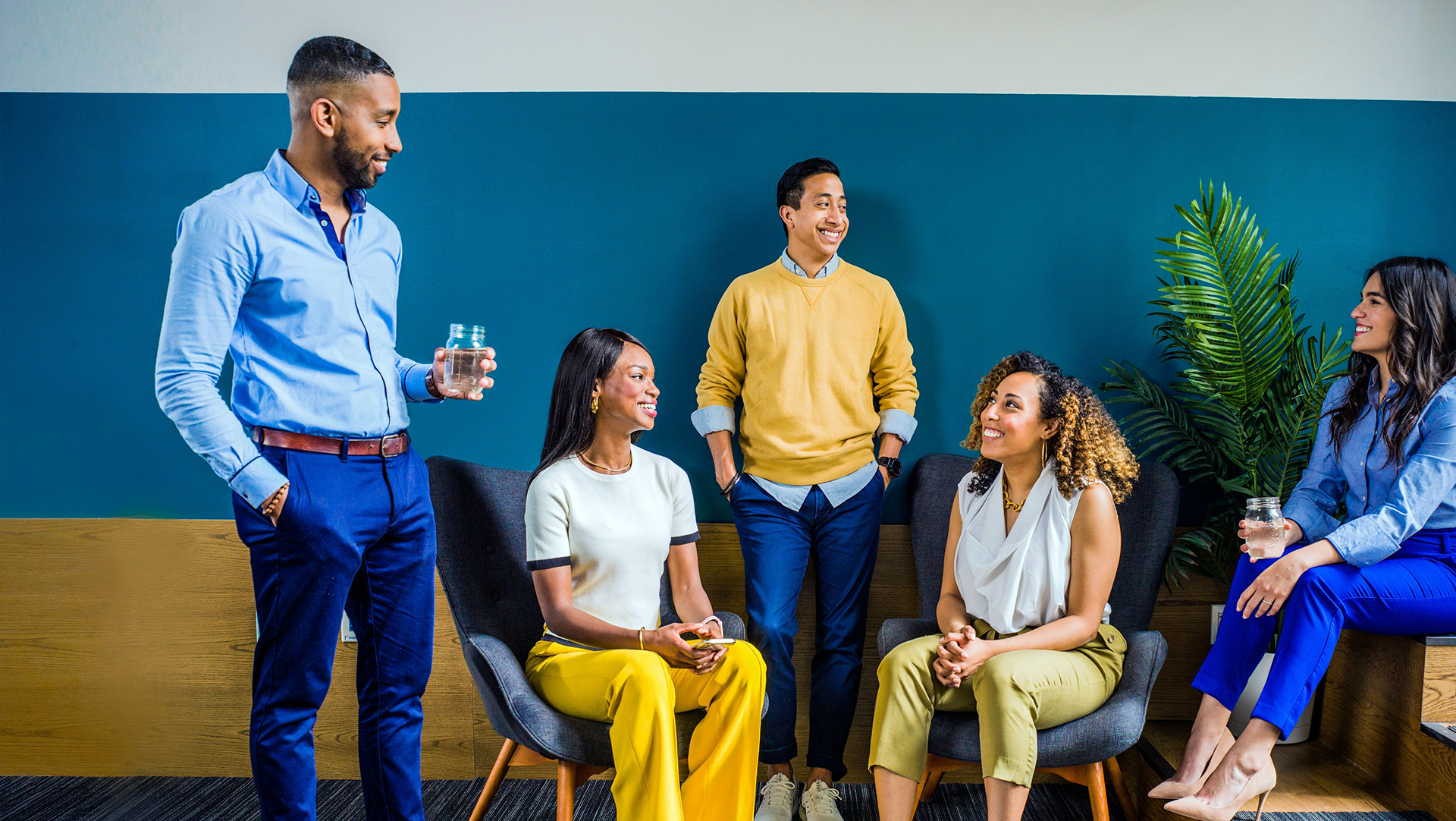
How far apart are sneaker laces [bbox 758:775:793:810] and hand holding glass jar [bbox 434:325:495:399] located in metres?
1.44

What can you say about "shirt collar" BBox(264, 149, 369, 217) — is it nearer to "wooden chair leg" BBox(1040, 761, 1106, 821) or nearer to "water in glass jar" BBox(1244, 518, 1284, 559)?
"wooden chair leg" BBox(1040, 761, 1106, 821)

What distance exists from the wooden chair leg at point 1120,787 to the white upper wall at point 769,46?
6.98 feet

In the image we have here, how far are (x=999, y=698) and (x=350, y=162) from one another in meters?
1.91

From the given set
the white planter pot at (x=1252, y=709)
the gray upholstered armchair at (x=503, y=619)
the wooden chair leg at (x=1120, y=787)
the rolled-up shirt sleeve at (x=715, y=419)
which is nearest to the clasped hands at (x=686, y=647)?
the gray upholstered armchair at (x=503, y=619)

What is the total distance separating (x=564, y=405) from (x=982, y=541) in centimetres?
116

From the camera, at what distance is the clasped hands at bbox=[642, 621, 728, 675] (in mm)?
2002

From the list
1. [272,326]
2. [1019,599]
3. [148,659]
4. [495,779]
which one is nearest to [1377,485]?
[1019,599]

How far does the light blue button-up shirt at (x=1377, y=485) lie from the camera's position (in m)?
2.14

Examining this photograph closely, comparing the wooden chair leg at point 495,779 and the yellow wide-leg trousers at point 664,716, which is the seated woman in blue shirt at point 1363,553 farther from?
the wooden chair leg at point 495,779

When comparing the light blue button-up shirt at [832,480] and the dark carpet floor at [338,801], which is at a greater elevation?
the light blue button-up shirt at [832,480]

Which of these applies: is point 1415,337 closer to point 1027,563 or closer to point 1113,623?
point 1113,623

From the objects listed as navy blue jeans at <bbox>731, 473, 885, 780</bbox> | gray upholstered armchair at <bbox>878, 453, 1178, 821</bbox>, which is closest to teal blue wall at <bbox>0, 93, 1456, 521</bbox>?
gray upholstered armchair at <bbox>878, 453, 1178, 821</bbox>

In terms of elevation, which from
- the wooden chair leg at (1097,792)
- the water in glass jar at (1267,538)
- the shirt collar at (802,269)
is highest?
the shirt collar at (802,269)

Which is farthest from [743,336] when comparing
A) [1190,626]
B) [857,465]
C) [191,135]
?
[191,135]
